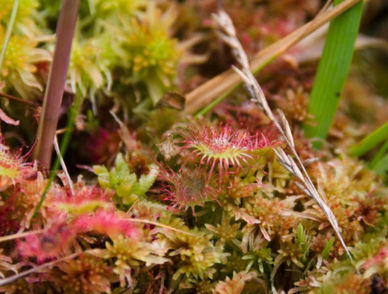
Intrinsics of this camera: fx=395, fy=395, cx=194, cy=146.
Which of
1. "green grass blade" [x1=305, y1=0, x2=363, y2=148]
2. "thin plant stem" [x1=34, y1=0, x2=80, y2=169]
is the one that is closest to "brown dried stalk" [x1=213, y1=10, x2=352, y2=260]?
"green grass blade" [x1=305, y1=0, x2=363, y2=148]

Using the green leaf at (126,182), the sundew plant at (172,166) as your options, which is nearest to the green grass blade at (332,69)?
the sundew plant at (172,166)

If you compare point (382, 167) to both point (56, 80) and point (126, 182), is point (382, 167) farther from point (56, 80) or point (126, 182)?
point (56, 80)

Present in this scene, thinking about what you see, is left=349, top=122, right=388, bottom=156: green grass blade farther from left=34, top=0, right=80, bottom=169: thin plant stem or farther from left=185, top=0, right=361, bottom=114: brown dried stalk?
left=34, top=0, right=80, bottom=169: thin plant stem

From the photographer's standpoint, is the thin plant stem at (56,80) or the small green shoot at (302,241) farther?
the small green shoot at (302,241)

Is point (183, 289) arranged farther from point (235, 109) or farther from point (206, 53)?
point (206, 53)

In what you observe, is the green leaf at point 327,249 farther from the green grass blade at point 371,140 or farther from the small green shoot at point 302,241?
the green grass blade at point 371,140

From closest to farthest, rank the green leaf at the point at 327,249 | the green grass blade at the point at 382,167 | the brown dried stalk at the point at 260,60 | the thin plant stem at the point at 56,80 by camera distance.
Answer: the thin plant stem at the point at 56,80
the green leaf at the point at 327,249
the brown dried stalk at the point at 260,60
the green grass blade at the point at 382,167

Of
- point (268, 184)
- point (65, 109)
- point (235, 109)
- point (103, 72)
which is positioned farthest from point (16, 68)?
point (268, 184)

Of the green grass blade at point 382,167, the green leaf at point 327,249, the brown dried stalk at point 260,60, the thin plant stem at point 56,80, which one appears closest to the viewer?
the thin plant stem at point 56,80
